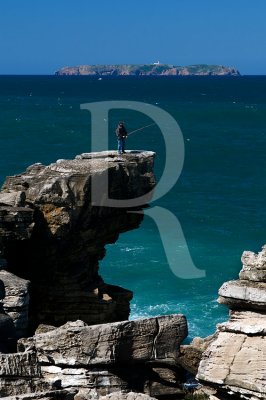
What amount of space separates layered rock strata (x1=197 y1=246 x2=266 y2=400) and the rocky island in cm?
2

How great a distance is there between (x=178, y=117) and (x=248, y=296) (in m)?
117

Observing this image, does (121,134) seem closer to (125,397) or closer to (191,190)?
(125,397)

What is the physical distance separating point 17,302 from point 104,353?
712 cm

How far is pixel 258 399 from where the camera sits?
60.3 ft

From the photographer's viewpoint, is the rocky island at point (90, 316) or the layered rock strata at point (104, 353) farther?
the layered rock strata at point (104, 353)

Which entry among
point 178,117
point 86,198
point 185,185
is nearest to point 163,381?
point 86,198

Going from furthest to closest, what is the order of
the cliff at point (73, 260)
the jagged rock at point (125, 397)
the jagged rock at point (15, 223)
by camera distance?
the jagged rock at point (15, 223), the cliff at point (73, 260), the jagged rock at point (125, 397)

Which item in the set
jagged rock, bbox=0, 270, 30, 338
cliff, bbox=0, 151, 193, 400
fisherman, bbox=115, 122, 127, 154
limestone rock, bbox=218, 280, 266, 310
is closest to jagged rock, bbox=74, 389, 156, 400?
cliff, bbox=0, 151, 193, 400

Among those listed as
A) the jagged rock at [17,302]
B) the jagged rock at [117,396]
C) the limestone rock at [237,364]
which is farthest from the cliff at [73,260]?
the limestone rock at [237,364]

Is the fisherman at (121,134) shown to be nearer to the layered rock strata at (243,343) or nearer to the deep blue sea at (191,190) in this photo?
the deep blue sea at (191,190)

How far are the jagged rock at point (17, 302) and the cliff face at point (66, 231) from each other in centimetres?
287

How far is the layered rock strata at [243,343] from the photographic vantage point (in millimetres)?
18609

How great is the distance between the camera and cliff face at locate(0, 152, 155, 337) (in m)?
32.0

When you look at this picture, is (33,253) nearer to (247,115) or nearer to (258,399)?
(258,399)
